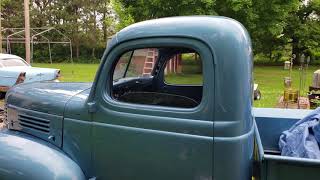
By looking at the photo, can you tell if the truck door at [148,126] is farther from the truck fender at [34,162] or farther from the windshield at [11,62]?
the windshield at [11,62]

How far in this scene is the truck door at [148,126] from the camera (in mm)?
2309

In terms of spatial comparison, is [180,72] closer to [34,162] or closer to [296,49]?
[34,162]

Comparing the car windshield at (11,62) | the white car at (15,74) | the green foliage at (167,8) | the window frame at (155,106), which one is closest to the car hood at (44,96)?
the window frame at (155,106)

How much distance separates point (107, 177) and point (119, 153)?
0.20m

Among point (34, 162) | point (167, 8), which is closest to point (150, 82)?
point (34, 162)

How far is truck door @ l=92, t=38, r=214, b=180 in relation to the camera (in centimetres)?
231

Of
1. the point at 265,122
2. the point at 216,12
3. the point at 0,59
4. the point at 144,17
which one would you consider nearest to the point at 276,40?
the point at 216,12

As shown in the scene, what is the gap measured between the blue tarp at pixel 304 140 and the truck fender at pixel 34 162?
136 centimetres

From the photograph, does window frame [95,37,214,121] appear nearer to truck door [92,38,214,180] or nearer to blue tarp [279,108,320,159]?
truck door [92,38,214,180]

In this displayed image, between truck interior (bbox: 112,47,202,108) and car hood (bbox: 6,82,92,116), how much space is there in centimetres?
40

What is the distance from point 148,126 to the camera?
2457mm

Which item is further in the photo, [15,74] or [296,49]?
[296,49]

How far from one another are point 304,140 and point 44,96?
72.7 inches

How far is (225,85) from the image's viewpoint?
2.25 meters
